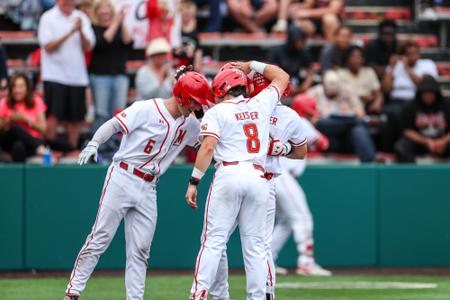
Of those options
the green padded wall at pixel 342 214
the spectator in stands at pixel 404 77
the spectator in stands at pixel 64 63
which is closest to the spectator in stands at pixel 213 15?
the spectator in stands at pixel 404 77

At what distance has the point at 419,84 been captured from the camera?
15609 millimetres

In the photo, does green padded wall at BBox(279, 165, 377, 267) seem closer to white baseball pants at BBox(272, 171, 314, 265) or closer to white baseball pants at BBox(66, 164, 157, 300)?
white baseball pants at BBox(272, 171, 314, 265)

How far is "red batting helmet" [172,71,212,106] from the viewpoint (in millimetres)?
9086

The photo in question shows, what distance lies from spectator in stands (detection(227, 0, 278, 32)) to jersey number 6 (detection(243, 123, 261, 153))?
8895 mm

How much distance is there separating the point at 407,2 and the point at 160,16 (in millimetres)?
5614

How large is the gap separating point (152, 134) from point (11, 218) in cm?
440

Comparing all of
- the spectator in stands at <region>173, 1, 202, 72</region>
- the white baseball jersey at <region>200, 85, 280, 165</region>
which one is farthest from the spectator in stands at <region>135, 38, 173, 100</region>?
the white baseball jersey at <region>200, 85, 280, 165</region>

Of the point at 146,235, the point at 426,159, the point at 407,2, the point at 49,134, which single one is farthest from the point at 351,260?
the point at 407,2


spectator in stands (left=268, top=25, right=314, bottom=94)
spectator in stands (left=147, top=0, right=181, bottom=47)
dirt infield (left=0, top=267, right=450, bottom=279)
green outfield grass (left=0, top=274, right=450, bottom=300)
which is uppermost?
spectator in stands (left=147, top=0, right=181, bottom=47)

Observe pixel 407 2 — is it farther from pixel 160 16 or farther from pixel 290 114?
pixel 290 114

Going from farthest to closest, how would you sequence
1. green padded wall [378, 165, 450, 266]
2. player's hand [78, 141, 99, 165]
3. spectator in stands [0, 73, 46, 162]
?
green padded wall [378, 165, 450, 266] → spectator in stands [0, 73, 46, 162] → player's hand [78, 141, 99, 165]

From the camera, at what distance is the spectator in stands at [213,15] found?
1727 centimetres

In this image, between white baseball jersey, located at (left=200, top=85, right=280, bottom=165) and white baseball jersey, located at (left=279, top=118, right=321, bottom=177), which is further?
white baseball jersey, located at (left=279, top=118, right=321, bottom=177)

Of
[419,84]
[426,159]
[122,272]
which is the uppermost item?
[419,84]
